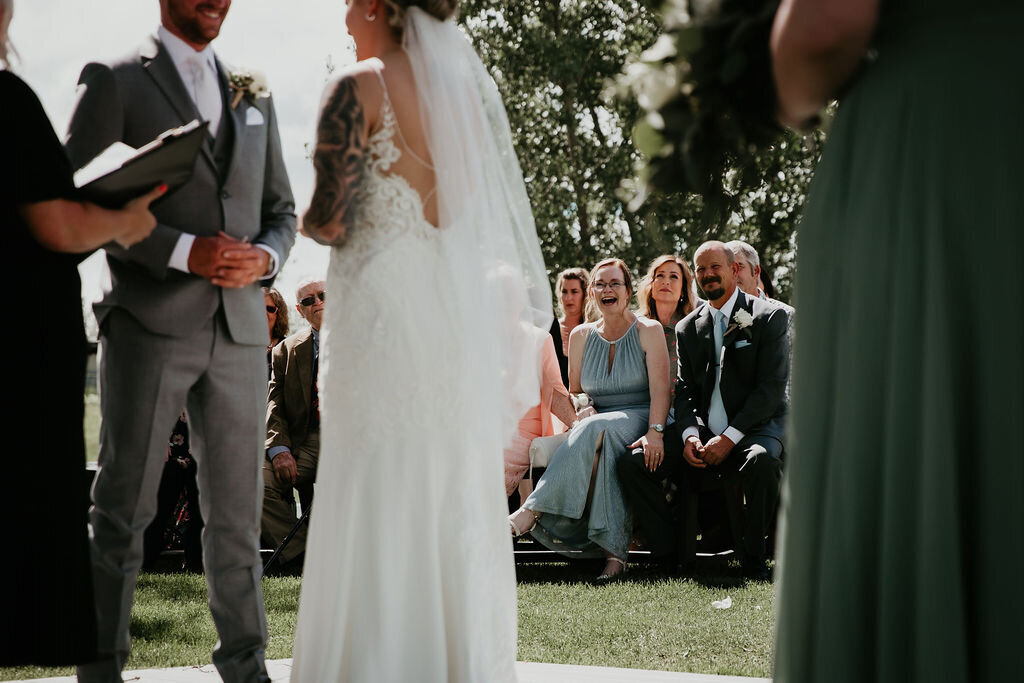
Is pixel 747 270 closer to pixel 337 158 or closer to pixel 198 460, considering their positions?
pixel 337 158

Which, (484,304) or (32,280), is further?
(484,304)

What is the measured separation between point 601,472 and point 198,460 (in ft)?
14.8

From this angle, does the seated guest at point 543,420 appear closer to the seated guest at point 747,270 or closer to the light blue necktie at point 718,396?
the light blue necktie at point 718,396

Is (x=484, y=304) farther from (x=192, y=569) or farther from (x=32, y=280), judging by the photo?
(x=192, y=569)

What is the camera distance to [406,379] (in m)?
3.21

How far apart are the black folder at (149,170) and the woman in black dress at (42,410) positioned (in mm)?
95

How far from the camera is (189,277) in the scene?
3.25m

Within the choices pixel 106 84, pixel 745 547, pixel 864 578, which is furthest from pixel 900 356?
pixel 745 547

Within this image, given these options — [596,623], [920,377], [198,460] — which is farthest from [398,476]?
[596,623]

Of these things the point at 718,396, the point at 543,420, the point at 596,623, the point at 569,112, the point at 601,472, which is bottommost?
the point at 596,623

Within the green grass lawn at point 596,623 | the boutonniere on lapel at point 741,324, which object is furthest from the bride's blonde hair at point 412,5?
the boutonniere on lapel at point 741,324

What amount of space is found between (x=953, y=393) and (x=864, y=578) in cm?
40

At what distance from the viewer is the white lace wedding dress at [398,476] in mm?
3078

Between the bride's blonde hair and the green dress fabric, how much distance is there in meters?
1.69
